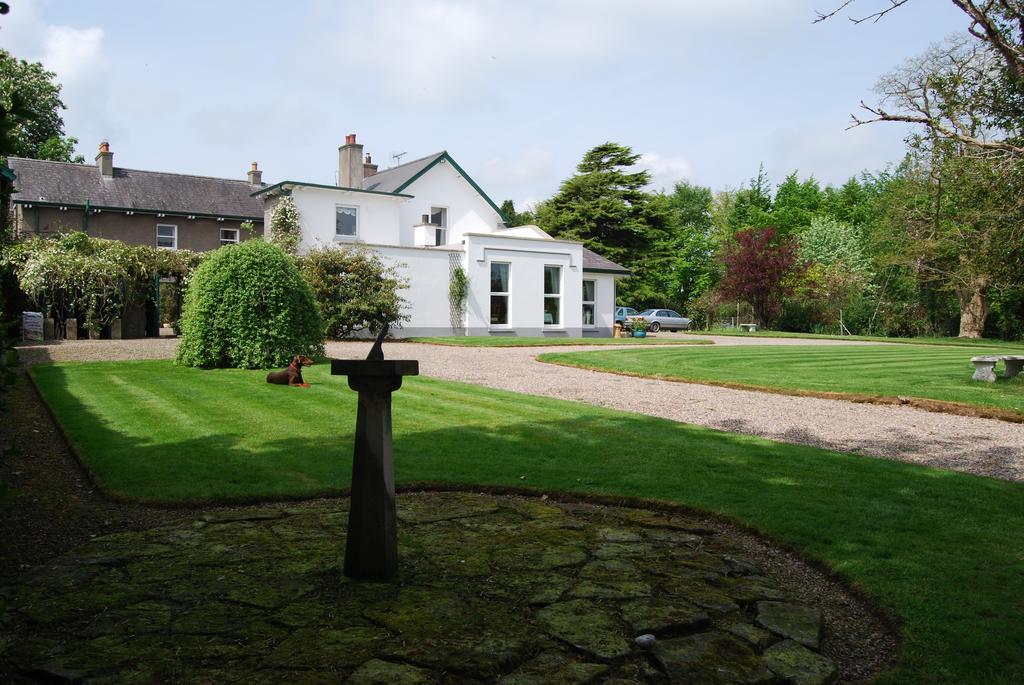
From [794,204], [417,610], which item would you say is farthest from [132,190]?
[794,204]

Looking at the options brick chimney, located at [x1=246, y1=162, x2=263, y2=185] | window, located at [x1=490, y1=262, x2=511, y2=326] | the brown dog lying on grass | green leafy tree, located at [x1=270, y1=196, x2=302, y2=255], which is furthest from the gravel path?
brick chimney, located at [x1=246, y1=162, x2=263, y2=185]

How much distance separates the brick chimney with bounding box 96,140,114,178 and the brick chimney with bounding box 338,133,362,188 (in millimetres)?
11254

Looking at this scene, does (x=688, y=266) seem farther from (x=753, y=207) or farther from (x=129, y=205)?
(x=129, y=205)

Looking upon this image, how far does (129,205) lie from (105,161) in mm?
2708

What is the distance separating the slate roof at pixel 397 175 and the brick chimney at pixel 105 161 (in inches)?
458

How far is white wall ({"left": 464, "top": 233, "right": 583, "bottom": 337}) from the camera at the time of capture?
28891mm

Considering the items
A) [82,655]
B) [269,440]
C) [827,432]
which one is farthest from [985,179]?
[82,655]

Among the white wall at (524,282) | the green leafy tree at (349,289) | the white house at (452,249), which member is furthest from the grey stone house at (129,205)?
the green leafy tree at (349,289)

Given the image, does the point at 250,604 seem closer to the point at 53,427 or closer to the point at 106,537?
the point at 106,537

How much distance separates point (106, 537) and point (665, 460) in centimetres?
468

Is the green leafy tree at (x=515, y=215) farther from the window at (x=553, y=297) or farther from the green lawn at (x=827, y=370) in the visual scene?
the green lawn at (x=827, y=370)

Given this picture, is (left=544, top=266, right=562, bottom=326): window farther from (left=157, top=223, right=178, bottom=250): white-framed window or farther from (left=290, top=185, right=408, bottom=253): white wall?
(left=157, top=223, right=178, bottom=250): white-framed window

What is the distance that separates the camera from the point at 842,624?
386 cm

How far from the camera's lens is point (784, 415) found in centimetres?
1050
